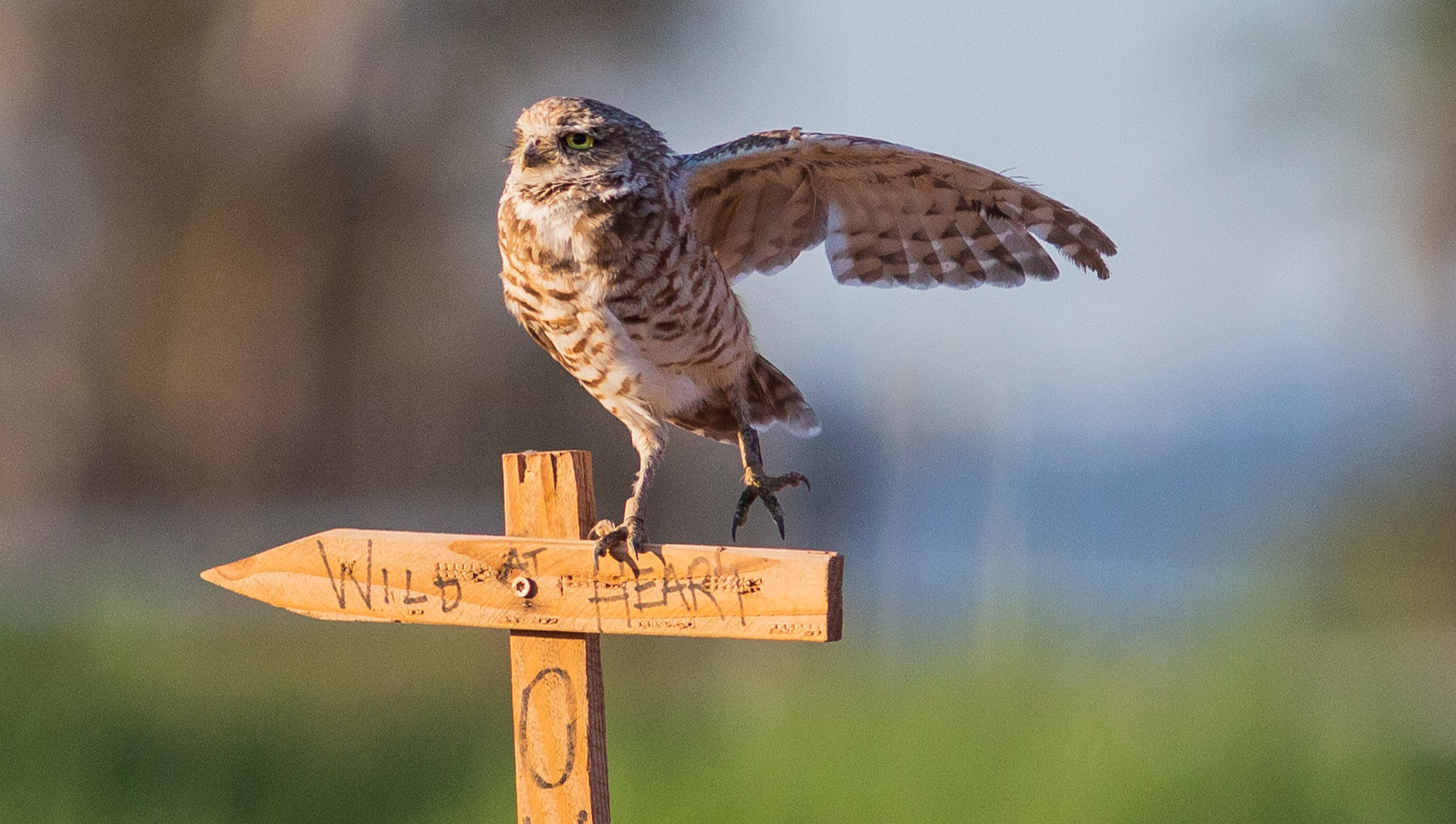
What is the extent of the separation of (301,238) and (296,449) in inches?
49.1

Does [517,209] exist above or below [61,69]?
below

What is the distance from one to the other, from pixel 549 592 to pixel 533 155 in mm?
782

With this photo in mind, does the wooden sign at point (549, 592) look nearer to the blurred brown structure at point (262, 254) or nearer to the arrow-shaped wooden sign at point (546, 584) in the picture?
the arrow-shaped wooden sign at point (546, 584)

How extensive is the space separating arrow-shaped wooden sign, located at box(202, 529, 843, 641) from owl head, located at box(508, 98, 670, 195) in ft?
2.12

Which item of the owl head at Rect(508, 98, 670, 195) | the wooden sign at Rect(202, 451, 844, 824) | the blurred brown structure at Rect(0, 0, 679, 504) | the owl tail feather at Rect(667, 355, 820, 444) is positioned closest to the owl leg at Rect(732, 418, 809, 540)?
the owl tail feather at Rect(667, 355, 820, 444)

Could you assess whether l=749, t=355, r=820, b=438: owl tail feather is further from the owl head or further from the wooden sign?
the wooden sign

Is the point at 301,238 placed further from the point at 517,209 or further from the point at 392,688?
the point at 517,209

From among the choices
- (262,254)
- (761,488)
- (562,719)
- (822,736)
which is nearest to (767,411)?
(761,488)

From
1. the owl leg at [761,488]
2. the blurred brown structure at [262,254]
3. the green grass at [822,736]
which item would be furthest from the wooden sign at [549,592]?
the blurred brown structure at [262,254]

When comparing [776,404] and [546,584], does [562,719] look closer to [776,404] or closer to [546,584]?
[546,584]

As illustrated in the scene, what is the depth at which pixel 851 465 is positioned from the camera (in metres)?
6.31

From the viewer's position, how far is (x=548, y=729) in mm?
1795

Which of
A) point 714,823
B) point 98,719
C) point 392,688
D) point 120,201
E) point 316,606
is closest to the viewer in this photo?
point 316,606

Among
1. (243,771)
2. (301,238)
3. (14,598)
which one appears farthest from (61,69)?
(243,771)
